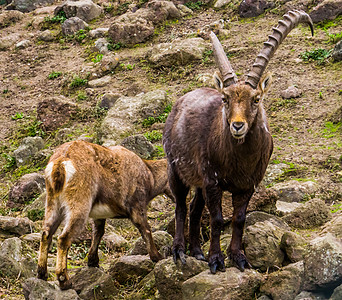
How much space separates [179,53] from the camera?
15.5 m

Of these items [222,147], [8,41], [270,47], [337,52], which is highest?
[270,47]

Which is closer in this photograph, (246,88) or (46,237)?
(246,88)

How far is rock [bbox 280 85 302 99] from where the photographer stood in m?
12.8

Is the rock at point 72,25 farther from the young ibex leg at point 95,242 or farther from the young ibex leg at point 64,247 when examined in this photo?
the young ibex leg at point 64,247

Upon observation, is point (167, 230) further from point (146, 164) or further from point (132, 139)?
point (132, 139)

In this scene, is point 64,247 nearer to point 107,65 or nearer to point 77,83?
point 77,83

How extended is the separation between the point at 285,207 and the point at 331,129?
140 inches

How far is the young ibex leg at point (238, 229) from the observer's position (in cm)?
611

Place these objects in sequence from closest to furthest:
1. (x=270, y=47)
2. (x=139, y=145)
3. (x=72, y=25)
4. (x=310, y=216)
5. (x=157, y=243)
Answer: (x=270, y=47) → (x=310, y=216) → (x=157, y=243) → (x=139, y=145) → (x=72, y=25)

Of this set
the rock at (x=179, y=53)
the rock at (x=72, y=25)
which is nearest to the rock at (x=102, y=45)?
the rock at (x=72, y=25)

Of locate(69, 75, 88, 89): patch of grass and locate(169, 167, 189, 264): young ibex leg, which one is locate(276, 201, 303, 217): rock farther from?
locate(69, 75, 88, 89): patch of grass

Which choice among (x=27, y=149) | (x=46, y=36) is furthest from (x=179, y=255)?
(x=46, y=36)

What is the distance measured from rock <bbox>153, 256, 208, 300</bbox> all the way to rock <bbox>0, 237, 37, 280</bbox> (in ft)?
6.71

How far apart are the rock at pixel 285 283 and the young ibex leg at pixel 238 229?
1.53 feet
